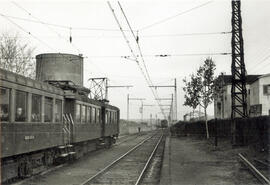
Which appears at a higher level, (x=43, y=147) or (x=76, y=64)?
(x=76, y=64)

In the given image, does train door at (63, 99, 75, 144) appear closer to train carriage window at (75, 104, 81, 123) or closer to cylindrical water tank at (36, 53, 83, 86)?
train carriage window at (75, 104, 81, 123)

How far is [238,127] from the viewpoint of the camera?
24.3 meters

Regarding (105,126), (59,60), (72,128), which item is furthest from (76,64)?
(72,128)

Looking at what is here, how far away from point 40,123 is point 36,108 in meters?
0.56

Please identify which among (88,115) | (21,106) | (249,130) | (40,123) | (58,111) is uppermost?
(21,106)

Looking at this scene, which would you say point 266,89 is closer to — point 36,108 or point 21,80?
point 36,108

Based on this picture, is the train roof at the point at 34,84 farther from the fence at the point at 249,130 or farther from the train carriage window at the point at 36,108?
the fence at the point at 249,130

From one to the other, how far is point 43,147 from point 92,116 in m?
7.83

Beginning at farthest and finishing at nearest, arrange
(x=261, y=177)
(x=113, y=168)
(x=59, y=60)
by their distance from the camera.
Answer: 1. (x=59, y=60)
2. (x=113, y=168)
3. (x=261, y=177)

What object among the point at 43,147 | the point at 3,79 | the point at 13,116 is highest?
the point at 3,79

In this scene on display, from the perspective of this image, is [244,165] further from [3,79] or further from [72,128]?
[3,79]

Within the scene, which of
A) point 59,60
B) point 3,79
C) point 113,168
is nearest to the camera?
point 3,79

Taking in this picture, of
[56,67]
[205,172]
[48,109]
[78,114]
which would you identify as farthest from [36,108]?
[56,67]

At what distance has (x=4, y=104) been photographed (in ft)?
32.7
